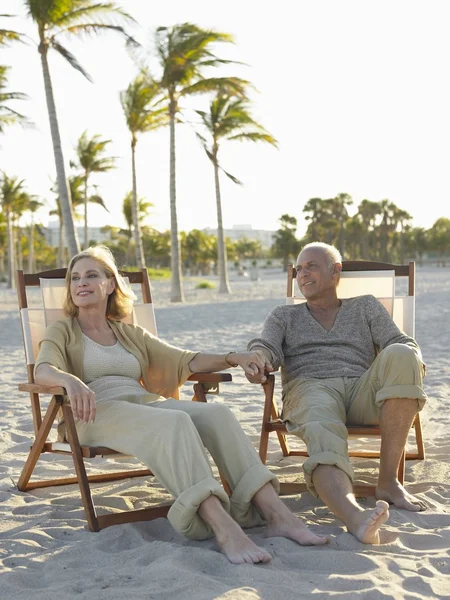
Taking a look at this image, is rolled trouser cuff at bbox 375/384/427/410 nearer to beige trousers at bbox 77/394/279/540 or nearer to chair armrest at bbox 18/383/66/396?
beige trousers at bbox 77/394/279/540

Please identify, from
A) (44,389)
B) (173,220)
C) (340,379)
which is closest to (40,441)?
(44,389)

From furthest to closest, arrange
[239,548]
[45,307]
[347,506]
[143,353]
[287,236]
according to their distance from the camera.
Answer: [287,236], [45,307], [143,353], [347,506], [239,548]

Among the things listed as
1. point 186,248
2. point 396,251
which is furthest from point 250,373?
point 396,251

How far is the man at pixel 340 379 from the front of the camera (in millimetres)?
3066

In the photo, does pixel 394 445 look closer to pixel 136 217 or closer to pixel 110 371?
pixel 110 371

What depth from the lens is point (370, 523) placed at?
2814mm

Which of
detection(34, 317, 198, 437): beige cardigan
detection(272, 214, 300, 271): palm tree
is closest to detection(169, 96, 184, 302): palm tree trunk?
detection(34, 317, 198, 437): beige cardigan

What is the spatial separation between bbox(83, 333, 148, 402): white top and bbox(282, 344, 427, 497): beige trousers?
2.35 ft

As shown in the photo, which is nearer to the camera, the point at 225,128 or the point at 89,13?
the point at 89,13

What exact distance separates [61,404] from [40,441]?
0.40 m

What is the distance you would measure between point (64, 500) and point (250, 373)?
3.41 ft

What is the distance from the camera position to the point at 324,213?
79.7 m

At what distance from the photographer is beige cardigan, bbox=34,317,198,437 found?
11.5 ft

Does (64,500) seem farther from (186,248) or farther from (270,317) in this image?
(186,248)
